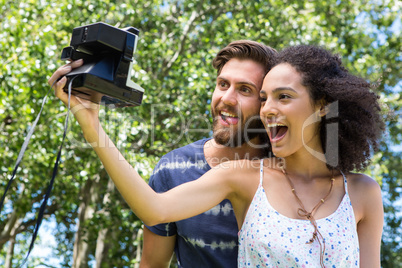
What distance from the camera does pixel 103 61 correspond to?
1.75 m

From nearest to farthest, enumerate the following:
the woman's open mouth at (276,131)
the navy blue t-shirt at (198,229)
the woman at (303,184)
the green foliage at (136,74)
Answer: the woman at (303,184) < the woman's open mouth at (276,131) < the navy blue t-shirt at (198,229) < the green foliage at (136,74)

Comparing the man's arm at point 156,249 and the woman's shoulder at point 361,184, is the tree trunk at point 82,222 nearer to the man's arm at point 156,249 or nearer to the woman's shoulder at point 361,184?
the man's arm at point 156,249

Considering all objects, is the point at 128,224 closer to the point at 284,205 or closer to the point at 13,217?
the point at 13,217

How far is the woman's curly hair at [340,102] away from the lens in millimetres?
2158

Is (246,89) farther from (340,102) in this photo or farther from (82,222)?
(82,222)

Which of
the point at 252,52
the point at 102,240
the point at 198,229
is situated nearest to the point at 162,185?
the point at 198,229

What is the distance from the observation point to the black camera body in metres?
1.70

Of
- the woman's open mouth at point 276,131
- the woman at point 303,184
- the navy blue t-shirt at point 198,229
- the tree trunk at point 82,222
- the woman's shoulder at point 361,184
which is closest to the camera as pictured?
the woman at point 303,184

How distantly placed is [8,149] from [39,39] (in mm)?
1636

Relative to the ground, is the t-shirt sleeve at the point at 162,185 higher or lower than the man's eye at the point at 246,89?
lower

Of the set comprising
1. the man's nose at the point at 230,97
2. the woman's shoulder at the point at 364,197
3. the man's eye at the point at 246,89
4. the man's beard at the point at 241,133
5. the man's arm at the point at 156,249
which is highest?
the man's eye at the point at 246,89

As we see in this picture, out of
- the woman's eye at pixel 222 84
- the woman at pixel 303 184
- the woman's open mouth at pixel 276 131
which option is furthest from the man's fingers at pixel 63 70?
the woman's eye at pixel 222 84

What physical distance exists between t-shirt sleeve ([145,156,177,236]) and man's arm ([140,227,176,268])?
3 centimetres

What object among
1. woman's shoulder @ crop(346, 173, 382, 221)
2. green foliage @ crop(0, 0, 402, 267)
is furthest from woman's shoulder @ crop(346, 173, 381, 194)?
green foliage @ crop(0, 0, 402, 267)
